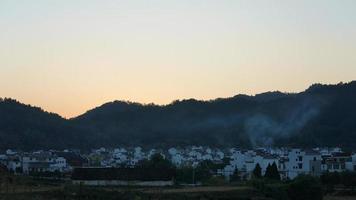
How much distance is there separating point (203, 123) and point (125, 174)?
318 ft

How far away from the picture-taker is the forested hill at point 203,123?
11012cm

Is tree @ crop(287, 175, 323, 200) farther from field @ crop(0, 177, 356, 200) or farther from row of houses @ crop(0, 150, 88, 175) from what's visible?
row of houses @ crop(0, 150, 88, 175)

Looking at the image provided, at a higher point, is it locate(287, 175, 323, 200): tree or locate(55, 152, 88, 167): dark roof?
locate(55, 152, 88, 167): dark roof

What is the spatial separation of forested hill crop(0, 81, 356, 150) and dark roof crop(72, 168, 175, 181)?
50778mm

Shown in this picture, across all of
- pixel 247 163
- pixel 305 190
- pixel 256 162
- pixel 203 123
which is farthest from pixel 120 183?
pixel 203 123

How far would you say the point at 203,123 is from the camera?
149500 mm

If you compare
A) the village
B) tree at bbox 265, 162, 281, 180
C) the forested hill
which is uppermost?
the forested hill

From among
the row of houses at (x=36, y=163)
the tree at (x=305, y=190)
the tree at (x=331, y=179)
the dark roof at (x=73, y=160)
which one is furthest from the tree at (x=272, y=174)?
the dark roof at (x=73, y=160)

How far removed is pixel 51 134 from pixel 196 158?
1294 inches

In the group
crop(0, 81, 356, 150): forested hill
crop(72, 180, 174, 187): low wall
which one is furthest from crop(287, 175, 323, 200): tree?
crop(0, 81, 356, 150): forested hill

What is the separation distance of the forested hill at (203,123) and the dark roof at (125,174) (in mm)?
50778

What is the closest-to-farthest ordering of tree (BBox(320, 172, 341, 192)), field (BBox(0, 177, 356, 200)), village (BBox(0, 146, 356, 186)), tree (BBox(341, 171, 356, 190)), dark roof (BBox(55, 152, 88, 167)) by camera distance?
field (BBox(0, 177, 356, 200)) < tree (BBox(341, 171, 356, 190)) < tree (BBox(320, 172, 341, 192)) < village (BBox(0, 146, 356, 186)) < dark roof (BBox(55, 152, 88, 167))

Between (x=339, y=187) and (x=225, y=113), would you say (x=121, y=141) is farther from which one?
(x=339, y=187)

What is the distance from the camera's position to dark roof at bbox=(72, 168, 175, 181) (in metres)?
52.5
